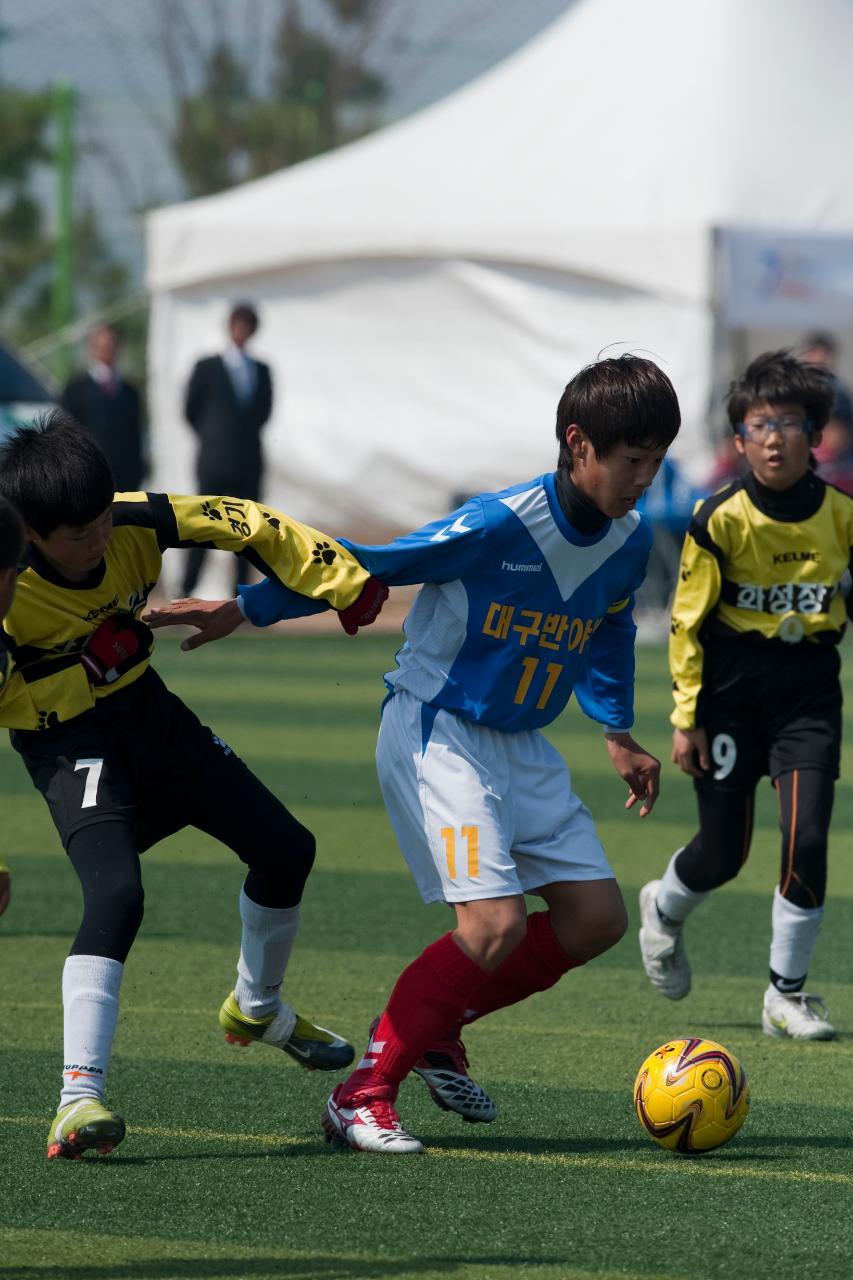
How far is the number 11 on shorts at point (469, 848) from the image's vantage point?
173 inches

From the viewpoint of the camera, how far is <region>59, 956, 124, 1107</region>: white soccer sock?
425 cm

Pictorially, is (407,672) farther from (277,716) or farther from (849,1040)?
(277,716)

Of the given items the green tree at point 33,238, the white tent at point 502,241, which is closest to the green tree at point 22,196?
the green tree at point 33,238

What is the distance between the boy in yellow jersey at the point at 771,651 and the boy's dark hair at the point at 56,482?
2.12 meters

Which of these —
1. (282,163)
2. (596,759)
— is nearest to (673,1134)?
(596,759)

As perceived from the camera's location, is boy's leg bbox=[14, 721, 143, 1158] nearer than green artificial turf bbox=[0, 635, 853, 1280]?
No

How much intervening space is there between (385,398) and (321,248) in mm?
1484

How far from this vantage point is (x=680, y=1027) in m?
5.84

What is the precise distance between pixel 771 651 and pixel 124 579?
7.05ft

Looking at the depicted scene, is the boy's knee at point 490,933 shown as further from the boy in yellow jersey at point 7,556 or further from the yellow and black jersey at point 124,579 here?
the boy in yellow jersey at point 7,556

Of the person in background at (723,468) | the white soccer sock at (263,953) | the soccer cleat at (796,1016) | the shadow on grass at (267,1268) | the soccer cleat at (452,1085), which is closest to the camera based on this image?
the shadow on grass at (267,1268)

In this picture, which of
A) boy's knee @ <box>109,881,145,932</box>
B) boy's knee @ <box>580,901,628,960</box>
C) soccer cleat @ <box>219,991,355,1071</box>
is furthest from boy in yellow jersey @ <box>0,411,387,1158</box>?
boy's knee @ <box>580,901,628,960</box>

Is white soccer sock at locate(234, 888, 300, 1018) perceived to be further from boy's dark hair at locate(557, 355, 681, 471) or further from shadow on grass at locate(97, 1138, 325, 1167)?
boy's dark hair at locate(557, 355, 681, 471)

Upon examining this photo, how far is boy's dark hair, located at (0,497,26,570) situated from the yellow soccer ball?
1.85 meters
